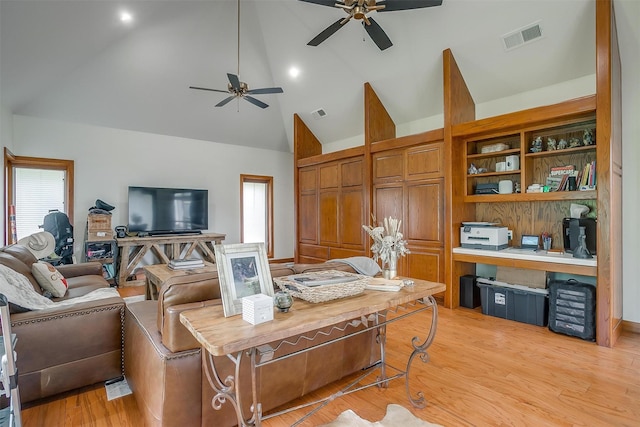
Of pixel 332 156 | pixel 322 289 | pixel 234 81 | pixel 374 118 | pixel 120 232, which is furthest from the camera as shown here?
pixel 332 156

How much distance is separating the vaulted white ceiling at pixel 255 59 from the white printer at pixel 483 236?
1.79m

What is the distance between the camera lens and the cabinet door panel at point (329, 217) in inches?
227

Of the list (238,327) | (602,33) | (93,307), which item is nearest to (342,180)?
(602,33)

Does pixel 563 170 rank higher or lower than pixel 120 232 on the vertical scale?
higher

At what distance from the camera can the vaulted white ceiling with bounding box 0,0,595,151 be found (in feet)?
11.4

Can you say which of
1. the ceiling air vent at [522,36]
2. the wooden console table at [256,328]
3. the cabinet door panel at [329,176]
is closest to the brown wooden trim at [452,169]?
the ceiling air vent at [522,36]

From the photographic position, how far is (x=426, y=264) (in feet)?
14.4

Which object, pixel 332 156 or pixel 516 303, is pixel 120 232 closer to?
pixel 332 156

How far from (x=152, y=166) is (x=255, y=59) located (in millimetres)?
2721

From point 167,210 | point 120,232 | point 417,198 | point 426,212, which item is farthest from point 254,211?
point 426,212

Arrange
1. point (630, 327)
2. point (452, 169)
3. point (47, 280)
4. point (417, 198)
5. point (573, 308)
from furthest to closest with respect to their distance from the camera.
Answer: point (417, 198) < point (452, 169) < point (630, 327) < point (573, 308) < point (47, 280)

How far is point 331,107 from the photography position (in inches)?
231

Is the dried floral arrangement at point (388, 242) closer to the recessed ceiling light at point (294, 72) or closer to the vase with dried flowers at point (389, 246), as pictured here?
the vase with dried flowers at point (389, 246)

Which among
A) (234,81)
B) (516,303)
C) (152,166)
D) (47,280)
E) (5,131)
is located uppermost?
(234,81)
